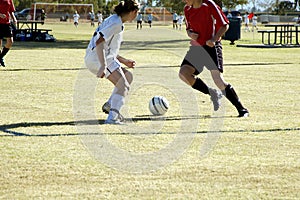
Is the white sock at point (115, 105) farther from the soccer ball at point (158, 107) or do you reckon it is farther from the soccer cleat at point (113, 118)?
the soccer ball at point (158, 107)

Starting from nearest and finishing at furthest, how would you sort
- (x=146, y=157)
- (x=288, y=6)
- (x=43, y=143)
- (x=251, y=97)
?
(x=146, y=157), (x=43, y=143), (x=251, y=97), (x=288, y=6)

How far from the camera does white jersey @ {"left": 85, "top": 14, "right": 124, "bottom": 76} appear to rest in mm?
8938

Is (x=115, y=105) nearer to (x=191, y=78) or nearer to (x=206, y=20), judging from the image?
(x=191, y=78)

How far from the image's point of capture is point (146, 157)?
23.1ft

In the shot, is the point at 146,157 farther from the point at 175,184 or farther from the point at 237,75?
the point at 237,75

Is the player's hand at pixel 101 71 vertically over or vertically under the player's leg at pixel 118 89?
over

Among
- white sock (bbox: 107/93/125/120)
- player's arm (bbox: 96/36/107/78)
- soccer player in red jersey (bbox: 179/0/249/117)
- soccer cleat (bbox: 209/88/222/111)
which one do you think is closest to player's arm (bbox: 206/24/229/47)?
soccer player in red jersey (bbox: 179/0/249/117)

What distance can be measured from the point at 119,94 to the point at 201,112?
162 cm

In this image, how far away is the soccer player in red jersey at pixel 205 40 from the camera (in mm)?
9711

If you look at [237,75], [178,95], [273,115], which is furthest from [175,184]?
[237,75]

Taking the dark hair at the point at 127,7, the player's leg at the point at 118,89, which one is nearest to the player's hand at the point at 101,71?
the player's leg at the point at 118,89

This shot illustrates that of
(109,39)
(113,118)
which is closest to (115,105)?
(113,118)

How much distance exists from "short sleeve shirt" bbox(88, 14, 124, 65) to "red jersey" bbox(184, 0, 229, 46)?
1.22 meters

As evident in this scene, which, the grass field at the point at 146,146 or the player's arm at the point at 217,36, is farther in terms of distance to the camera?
the player's arm at the point at 217,36
